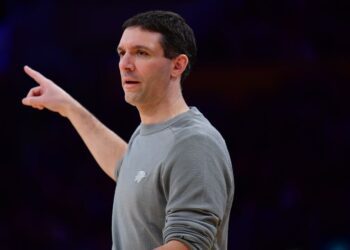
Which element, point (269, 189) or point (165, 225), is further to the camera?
point (269, 189)

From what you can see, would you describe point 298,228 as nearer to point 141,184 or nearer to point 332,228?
point 332,228

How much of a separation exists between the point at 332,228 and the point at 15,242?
1.41m

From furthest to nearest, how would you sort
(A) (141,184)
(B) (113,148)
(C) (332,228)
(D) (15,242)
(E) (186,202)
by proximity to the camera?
1. (D) (15,242)
2. (C) (332,228)
3. (B) (113,148)
4. (A) (141,184)
5. (E) (186,202)

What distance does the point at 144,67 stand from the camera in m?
A: 1.60

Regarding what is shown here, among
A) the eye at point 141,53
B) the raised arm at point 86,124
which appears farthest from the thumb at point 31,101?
the eye at point 141,53

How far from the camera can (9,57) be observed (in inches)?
123

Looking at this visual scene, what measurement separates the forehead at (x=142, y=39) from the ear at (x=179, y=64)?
61mm

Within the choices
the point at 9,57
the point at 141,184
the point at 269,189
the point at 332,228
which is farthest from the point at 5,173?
the point at 141,184

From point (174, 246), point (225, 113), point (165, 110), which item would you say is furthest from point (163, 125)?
point (225, 113)

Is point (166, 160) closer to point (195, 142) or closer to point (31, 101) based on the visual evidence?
point (195, 142)

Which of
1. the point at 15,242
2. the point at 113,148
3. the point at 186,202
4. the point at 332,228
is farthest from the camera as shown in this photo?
the point at 15,242

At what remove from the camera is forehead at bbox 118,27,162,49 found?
1597 millimetres

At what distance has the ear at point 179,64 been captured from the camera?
1638mm

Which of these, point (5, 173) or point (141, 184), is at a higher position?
point (141, 184)
